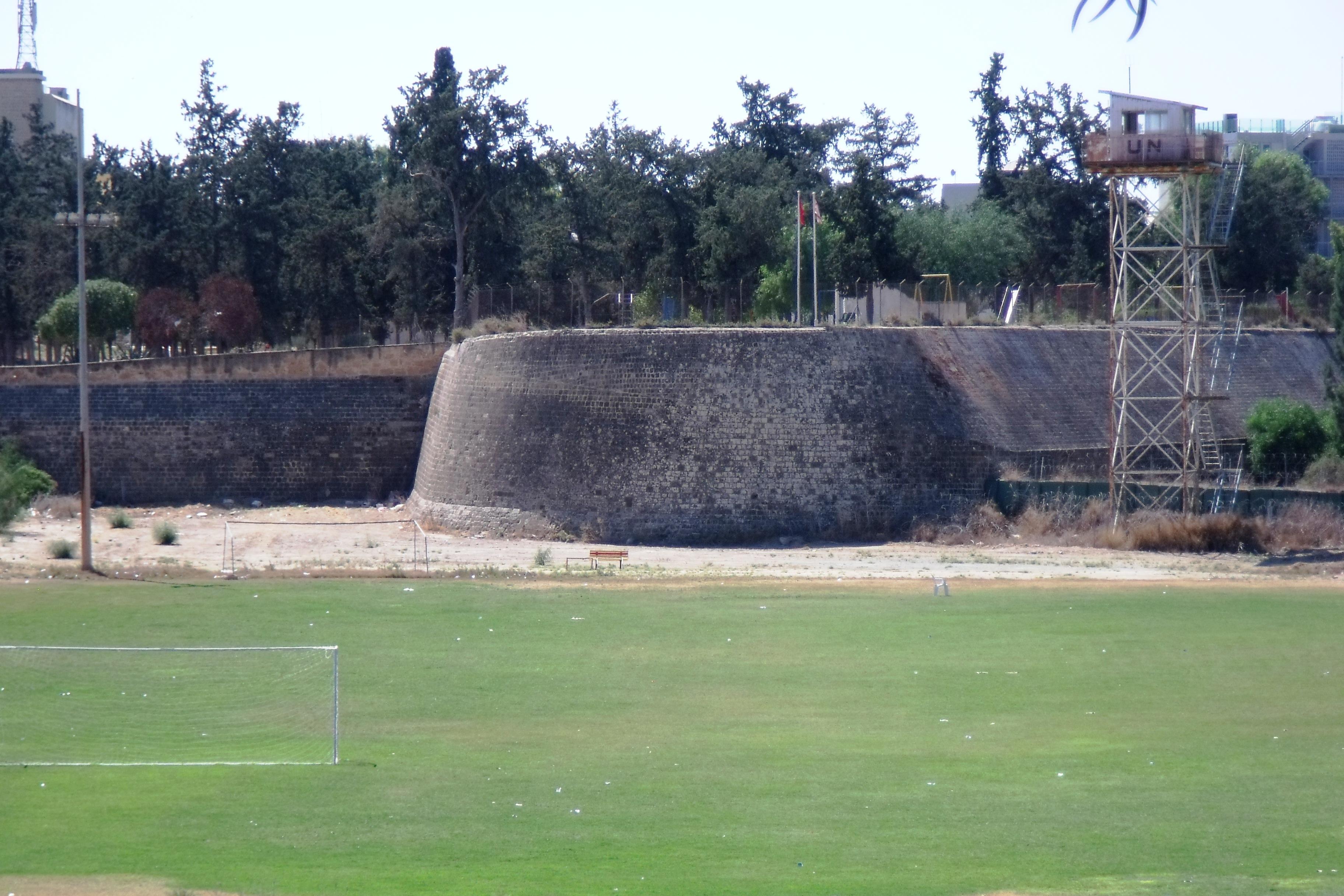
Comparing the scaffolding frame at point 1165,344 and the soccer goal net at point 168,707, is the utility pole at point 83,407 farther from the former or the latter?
the scaffolding frame at point 1165,344

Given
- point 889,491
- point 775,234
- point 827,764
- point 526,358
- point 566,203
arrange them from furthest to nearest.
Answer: point 566,203 < point 775,234 < point 526,358 < point 889,491 < point 827,764

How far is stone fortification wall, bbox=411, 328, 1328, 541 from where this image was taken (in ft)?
120

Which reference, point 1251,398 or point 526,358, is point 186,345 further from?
→ point 1251,398

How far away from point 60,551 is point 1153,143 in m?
27.1

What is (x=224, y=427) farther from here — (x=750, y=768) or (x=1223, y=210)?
(x=750, y=768)

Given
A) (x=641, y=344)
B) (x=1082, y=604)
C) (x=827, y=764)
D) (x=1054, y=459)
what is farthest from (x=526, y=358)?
(x=827, y=764)

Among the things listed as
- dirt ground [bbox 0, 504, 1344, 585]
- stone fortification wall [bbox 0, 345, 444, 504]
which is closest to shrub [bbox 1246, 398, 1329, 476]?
dirt ground [bbox 0, 504, 1344, 585]

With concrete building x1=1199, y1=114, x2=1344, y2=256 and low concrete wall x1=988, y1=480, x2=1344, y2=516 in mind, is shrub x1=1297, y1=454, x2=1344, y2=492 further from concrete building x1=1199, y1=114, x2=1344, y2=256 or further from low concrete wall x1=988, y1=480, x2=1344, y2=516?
concrete building x1=1199, y1=114, x2=1344, y2=256

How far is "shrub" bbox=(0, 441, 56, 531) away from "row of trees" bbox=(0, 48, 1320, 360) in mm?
11825

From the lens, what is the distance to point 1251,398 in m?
45.8

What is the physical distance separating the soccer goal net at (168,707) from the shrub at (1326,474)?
29.9m

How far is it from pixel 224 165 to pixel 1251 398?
39707 millimetres

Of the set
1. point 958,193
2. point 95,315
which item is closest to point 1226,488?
point 95,315

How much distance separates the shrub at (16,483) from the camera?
31422 mm
